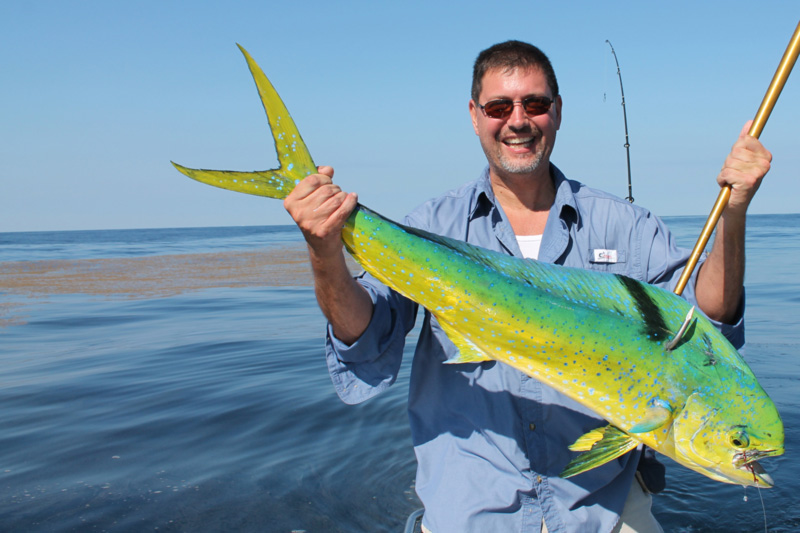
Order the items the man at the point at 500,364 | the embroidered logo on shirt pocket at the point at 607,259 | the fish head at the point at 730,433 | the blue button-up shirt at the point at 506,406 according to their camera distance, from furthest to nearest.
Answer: the embroidered logo on shirt pocket at the point at 607,259
the blue button-up shirt at the point at 506,406
the man at the point at 500,364
the fish head at the point at 730,433

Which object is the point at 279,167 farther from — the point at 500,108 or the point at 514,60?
the point at 514,60

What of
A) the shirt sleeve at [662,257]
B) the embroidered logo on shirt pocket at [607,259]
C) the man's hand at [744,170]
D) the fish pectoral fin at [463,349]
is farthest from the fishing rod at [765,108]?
the fish pectoral fin at [463,349]

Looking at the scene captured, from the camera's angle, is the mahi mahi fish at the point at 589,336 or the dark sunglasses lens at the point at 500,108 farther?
the dark sunglasses lens at the point at 500,108

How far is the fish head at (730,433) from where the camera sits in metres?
1.84

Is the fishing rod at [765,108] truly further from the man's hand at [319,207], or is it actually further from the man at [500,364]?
the man's hand at [319,207]

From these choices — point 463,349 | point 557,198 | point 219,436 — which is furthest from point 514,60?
point 219,436

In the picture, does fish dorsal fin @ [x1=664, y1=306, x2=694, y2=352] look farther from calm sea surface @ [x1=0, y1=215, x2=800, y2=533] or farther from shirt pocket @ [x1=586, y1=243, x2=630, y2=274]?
calm sea surface @ [x1=0, y1=215, x2=800, y2=533]

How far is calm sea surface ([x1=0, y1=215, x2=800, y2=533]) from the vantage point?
455cm

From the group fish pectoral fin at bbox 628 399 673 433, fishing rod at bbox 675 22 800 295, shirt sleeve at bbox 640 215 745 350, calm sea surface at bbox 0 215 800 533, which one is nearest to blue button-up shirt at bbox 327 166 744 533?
shirt sleeve at bbox 640 215 745 350

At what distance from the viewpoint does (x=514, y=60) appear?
287 cm

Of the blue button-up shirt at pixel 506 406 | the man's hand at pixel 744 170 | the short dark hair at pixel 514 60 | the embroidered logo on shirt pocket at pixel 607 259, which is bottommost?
the blue button-up shirt at pixel 506 406

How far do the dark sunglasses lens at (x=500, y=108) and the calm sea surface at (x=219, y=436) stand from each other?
2.49m

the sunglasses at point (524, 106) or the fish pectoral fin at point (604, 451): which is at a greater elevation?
the sunglasses at point (524, 106)

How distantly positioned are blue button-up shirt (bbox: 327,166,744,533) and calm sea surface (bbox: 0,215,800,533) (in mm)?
1687
